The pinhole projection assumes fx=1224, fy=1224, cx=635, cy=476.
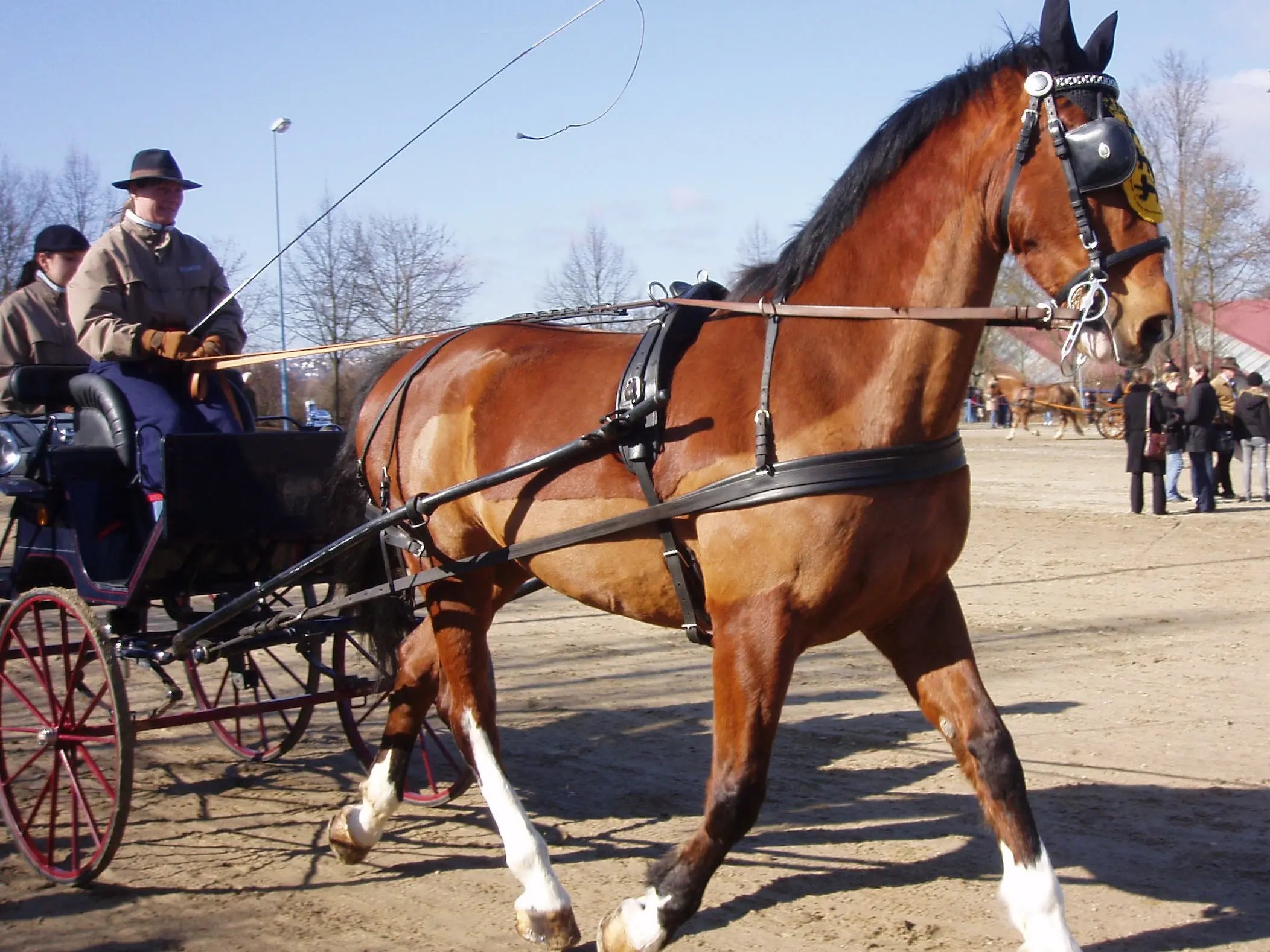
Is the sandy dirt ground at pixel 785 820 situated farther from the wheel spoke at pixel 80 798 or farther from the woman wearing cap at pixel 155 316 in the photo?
the woman wearing cap at pixel 155 316

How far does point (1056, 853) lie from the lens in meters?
4.47

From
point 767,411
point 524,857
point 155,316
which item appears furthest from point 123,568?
point 767,411

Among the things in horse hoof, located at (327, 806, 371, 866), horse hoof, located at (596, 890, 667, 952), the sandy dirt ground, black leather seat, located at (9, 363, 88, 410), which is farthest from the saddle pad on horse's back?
black leather seat, located at (9, 363, 88, 410)

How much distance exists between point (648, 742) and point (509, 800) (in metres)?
2.04

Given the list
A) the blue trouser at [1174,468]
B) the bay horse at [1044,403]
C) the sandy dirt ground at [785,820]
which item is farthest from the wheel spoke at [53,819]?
the bay horse at [1044,403]

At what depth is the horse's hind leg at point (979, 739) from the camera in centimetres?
346

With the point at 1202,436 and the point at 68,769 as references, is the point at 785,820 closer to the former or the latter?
the point at 68,769

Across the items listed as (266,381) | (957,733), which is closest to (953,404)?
(957,733)

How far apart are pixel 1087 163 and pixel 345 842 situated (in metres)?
3.48

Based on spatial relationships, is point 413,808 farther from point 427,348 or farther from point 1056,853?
point 1056,853

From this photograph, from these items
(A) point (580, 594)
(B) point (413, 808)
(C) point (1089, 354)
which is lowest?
(B) point (413, 808)

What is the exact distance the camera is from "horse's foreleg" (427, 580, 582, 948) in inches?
159

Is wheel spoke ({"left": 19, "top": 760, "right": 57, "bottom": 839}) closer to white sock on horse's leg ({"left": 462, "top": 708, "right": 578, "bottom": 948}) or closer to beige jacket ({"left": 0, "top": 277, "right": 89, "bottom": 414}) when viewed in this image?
white sock on horse's leg ({"left": 462, "top": 708, "right": 578, "bottom": 948})

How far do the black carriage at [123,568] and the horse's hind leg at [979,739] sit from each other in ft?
7.50
